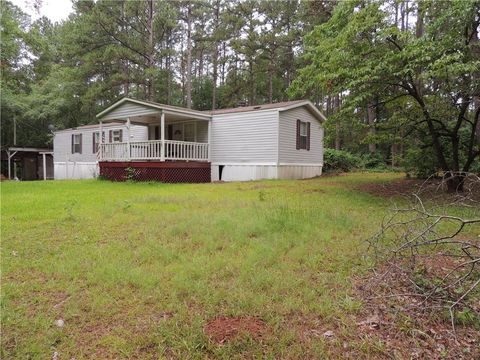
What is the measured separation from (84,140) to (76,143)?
111cm

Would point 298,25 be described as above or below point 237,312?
above

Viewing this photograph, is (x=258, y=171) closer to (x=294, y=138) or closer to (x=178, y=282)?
(x=294, y=138)

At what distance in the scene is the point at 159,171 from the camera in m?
13.4

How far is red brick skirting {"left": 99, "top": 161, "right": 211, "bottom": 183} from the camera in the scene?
44.2 ft

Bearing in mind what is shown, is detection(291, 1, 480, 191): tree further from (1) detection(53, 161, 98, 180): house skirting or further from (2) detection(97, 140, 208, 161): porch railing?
(1) detection(53, 161, 98, 180): house skirting

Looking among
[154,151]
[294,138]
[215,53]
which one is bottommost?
[154,151]

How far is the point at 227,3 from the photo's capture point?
28766 millimetres

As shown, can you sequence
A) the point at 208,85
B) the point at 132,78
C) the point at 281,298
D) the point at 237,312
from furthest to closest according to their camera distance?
1. the point at 208,85
2. the point at 132,78
3. the point at 281,298
4. the point at 237,312

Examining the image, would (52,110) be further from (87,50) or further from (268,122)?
(268,122)

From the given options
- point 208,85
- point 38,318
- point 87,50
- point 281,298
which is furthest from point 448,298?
point 208,85

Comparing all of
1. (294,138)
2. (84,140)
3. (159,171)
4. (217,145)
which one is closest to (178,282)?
(159,171)

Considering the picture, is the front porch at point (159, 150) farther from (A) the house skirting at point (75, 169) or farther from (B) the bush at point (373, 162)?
(B) the bush at point (373, 162)

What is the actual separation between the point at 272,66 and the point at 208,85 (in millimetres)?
8430

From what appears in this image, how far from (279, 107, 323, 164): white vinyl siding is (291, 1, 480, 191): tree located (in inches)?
175
